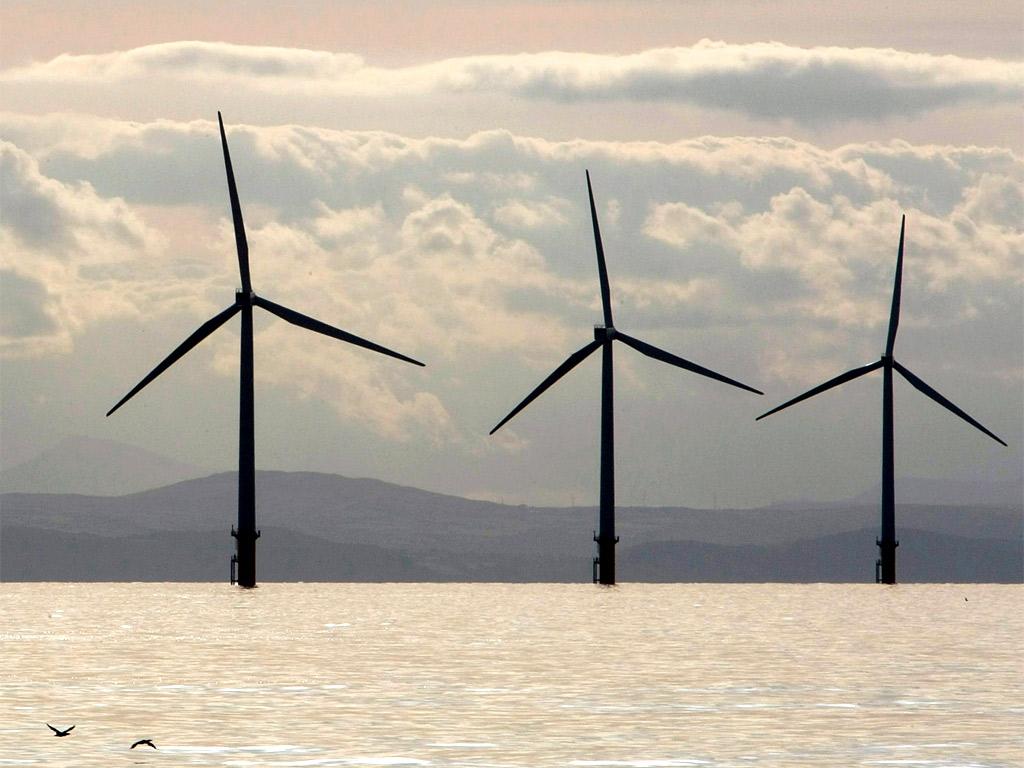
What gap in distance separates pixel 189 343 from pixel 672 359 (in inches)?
1185

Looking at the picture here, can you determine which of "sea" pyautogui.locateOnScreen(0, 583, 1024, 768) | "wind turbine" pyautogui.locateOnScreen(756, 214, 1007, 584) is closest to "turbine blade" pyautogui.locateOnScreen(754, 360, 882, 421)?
"wind turbine" pyautogui.locateOnScreen(756, 214, 1007, 584)

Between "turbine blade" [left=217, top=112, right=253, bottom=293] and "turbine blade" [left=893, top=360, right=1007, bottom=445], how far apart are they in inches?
1768

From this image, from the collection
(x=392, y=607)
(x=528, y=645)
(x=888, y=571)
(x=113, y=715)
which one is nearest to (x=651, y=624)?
(x=528, y=645)

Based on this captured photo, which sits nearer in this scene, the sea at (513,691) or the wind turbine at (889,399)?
the sea at (513,691)

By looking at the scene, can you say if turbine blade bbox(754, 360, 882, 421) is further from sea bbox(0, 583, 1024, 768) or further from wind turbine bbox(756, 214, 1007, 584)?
sea bbox(0, 583, 1024, 768)

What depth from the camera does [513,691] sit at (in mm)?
54562

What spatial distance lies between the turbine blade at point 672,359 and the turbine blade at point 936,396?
62.6 ft

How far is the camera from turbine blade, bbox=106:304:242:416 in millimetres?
125125

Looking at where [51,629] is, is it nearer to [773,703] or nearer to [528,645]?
[528,645]

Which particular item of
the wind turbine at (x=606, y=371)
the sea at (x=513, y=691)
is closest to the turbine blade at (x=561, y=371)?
the wind turbine at (x=606, y=371)

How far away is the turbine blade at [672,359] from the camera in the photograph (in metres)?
133

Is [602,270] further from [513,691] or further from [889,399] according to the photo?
[513,691]

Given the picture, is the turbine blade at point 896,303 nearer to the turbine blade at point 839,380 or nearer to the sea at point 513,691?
the turbine blade at point 839,380

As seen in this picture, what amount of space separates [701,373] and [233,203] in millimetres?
29521
